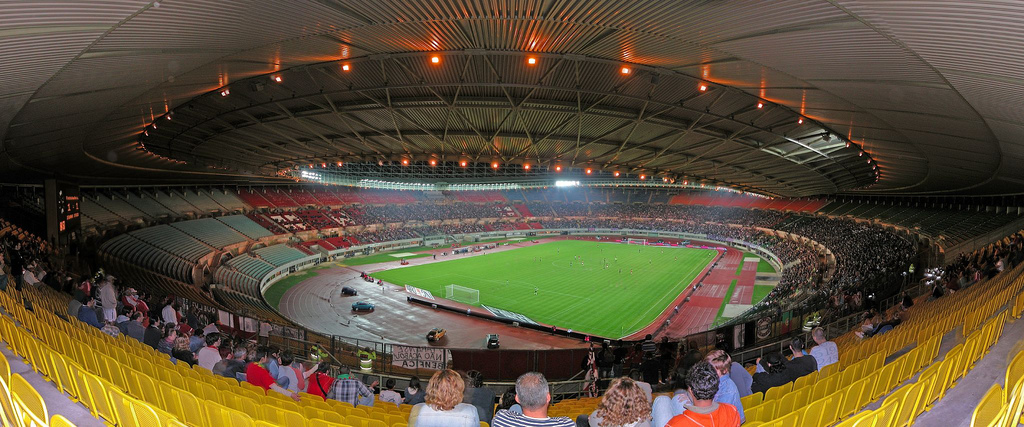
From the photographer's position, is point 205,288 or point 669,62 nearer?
point 669,62

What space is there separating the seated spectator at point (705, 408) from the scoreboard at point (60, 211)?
30443 mm

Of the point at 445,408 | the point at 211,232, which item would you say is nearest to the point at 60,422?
the point at 445,408

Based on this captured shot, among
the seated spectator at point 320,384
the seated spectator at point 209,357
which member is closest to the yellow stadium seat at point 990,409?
the seated spectator at point 320,384

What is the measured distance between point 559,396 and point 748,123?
13.2 m

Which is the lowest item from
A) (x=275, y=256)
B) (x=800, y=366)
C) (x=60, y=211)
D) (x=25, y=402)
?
(x=275, y=256)

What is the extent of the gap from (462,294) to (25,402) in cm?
3588

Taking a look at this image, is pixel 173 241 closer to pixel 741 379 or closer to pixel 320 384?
pixel 320 384

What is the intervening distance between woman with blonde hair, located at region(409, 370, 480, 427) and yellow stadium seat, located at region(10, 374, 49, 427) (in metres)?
2.72

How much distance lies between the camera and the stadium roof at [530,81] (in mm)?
7504

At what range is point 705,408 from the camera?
3904 mm

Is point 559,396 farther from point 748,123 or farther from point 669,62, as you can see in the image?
Answer: point 748,123

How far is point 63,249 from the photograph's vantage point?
81.0ft

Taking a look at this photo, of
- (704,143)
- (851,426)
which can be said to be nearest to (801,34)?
(851,426)

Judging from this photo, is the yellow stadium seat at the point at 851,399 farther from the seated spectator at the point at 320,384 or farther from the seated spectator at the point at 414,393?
the seated spectator at the point at 320,384
